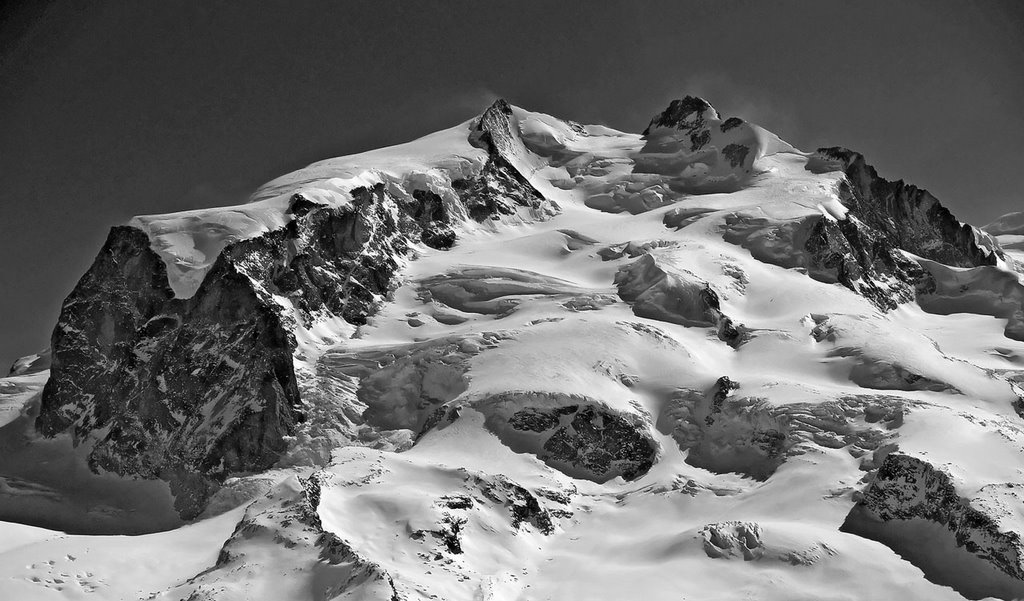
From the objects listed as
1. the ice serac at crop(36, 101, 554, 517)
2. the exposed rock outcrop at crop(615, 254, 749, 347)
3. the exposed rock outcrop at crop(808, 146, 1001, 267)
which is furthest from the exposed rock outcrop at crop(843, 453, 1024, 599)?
the exposed rock outcrop at crop(808, 146, 1001, 267)

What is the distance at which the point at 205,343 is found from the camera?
116938 millimetres

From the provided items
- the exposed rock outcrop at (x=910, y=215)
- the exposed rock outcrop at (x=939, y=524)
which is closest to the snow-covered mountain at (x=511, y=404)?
the exposed rock outcrop at (x=939, y=524)

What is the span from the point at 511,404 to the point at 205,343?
3298 centimetres

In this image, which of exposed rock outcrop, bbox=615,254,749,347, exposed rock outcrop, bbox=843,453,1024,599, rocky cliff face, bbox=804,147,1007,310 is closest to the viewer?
exposed rock outcrop, bbox=843,453,1024,599

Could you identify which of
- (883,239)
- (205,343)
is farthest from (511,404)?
(883,239)

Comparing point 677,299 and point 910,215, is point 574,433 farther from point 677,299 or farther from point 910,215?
point 910,215

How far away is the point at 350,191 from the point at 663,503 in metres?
65.1

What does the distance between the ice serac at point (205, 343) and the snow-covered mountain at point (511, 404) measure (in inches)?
12.2

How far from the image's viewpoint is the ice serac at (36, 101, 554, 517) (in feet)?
355

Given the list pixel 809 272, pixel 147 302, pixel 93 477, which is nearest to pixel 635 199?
pixel 809 272

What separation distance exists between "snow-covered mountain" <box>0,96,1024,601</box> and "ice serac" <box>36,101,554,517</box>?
1.01 feet

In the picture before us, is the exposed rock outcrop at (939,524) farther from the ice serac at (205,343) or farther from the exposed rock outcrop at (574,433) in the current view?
the ice serac at (205,343)

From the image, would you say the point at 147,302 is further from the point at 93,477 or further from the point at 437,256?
the point at 437,256

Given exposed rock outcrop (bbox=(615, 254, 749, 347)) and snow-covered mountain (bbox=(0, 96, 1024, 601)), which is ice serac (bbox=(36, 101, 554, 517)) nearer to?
snow-covered mountain (bbox=(0, 96, 1024, 601))
